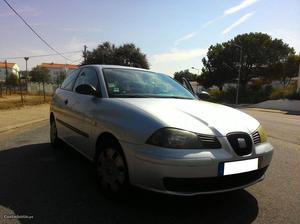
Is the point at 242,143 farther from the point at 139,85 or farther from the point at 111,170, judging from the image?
the point at 139,85

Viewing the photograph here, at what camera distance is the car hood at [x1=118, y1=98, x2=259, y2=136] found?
4.03 m

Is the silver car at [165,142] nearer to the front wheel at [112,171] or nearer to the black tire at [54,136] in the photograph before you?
the front wheel at [112,171]

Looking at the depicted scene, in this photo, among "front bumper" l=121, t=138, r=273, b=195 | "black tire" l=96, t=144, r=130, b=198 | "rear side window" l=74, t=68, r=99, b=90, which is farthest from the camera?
"rear side window" l=74, t=68, r=99, b=90

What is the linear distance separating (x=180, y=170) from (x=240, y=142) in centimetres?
74

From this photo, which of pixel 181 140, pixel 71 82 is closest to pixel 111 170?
pixel 181 140

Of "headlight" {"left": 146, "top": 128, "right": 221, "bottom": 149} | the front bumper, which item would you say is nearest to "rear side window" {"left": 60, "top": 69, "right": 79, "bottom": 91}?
the front bumper

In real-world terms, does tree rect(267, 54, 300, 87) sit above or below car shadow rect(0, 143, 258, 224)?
above

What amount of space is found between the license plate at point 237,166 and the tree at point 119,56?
60029 millimetres

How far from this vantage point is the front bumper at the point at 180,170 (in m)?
3.81

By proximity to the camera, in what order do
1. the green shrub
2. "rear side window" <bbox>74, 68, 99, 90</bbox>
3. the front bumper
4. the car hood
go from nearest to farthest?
1. the front bumper
2. the car hood
3. "rear side window" <bbox>74, 68, 99, 90</bbox>
4. the green shrub

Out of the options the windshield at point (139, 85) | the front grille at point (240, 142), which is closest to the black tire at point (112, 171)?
the windshield at point (139, 85)

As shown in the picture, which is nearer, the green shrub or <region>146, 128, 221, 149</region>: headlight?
<region>146, 128, 221, 149</region>: headlight

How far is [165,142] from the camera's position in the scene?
12.8ft

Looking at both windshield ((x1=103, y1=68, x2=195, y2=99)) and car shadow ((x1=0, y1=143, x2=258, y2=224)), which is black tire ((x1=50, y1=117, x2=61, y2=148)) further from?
windshield ((x1=103, y1=68, x2=195, y2=99))
